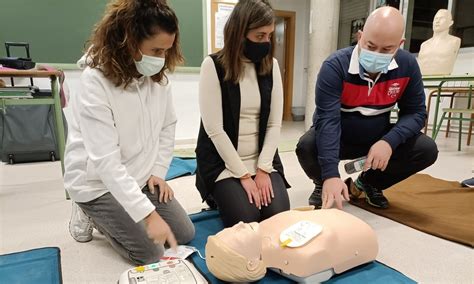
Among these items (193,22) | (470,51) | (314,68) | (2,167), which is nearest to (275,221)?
(2,167)

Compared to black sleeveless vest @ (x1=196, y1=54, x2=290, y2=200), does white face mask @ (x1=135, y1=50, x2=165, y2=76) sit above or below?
above

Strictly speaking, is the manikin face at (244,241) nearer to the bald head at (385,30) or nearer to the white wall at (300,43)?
the bald head at (385,30)

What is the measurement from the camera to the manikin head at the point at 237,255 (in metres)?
0.89

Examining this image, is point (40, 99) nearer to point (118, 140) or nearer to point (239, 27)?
point (118, 140)

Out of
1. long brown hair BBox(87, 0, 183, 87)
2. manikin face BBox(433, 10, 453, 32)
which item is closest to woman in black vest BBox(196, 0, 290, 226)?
long brown hair BBox(87, 0, 183, 87)

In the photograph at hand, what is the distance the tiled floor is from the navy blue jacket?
0.40 m

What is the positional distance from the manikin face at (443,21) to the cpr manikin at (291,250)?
307 centimetres

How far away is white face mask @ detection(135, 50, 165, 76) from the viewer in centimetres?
101

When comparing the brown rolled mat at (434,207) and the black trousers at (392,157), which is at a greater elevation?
the black trousers at (392,157)

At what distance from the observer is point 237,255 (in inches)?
34.8

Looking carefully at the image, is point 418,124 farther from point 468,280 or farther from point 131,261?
point 131,261

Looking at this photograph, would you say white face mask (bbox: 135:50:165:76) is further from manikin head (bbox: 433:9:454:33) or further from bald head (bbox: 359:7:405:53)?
manikin head (bbox: 433:9:454:33)

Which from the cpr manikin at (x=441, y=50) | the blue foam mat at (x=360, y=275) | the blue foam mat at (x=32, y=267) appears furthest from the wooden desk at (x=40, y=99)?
the cpr manikin at (x=441, y=50)

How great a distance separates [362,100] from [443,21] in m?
2.53
